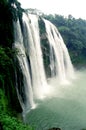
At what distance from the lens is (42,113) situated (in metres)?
20.6

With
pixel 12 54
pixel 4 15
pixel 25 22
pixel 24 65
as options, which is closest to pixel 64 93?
pixel 24 65

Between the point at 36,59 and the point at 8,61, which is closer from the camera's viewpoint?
the point at 8,61

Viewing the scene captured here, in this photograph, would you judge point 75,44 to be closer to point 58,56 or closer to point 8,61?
point 58,56

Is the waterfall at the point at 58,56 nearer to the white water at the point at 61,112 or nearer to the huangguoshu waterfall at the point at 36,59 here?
the huangguoshu waterfall at the point at 36,59

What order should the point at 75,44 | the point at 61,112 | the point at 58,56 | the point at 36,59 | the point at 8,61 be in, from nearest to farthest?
1. the point at 8,61
2. the point at 61,112
3. the point at 36,59
4. the point at 58,56
5. the point at 75,44

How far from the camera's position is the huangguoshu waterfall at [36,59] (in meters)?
22.3

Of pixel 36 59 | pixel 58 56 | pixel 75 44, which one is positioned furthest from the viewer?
pixel 75 44

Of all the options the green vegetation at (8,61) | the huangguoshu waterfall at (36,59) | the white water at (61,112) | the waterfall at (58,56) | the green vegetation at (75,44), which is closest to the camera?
the green vegetation at (8,61)

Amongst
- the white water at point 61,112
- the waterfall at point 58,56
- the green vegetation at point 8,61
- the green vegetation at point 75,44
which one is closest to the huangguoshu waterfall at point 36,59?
the waterfall at point 58,56

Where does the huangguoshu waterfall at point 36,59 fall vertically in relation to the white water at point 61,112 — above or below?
above

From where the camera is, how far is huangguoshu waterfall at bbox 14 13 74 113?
22.3m

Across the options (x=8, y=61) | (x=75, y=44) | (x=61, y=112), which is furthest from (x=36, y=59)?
(x=75, y=44)

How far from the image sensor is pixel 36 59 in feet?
93.3

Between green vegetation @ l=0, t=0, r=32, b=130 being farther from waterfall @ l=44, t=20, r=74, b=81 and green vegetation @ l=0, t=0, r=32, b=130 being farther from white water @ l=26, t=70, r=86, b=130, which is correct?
waterfall @ l=44, t=20, r=74, b=81
